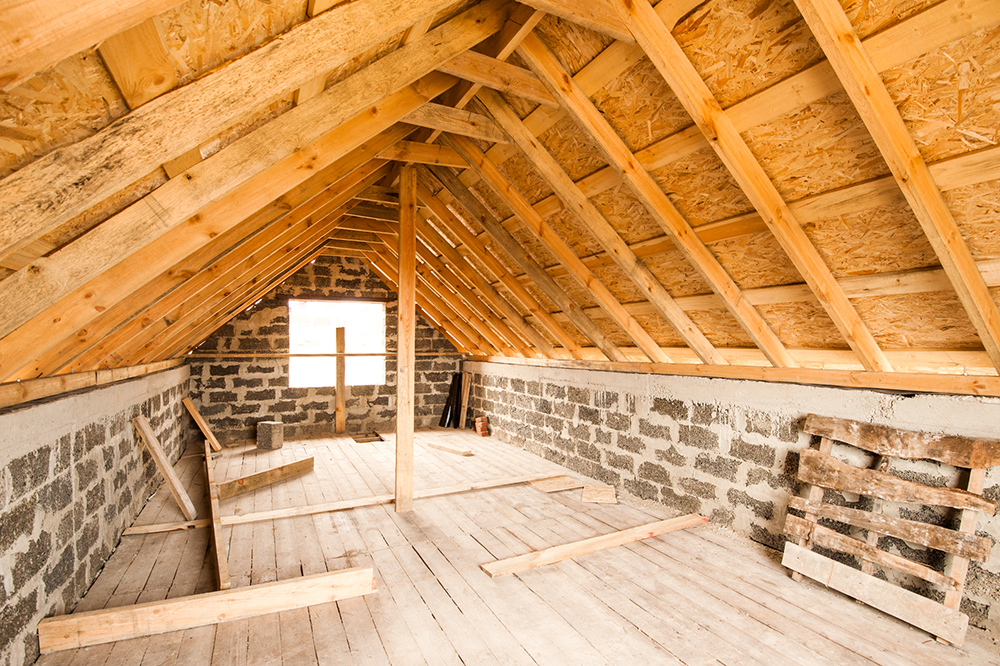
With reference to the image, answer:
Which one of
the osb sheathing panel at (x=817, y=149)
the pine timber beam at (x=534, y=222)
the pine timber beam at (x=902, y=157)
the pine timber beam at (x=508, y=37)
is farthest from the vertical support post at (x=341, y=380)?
the pine timber beam at (x=902, y=157)

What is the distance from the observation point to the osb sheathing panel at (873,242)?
2270mm

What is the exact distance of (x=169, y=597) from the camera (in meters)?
2.70

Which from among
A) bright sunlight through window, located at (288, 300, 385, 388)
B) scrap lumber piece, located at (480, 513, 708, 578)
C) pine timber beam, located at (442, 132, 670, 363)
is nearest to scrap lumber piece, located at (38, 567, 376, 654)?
scrap lumber piece, located at (480, 513, 708, 578)

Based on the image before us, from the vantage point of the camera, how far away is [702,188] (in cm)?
272

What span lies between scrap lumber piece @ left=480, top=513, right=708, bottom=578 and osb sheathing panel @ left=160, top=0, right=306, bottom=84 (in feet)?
9.35

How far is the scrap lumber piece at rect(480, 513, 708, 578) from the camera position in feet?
9.90

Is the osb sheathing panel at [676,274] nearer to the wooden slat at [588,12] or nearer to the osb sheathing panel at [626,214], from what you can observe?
the osb sheathing panel at [626,214]

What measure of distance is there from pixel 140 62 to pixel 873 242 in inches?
120

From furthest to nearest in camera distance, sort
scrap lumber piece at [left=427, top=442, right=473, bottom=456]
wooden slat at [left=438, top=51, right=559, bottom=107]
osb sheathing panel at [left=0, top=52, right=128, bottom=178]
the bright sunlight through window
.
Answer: the bright sunlight through window
scrap lumber piece at [left=427, top=442, right=473, bottom=456]
wooden slat at [left=438, top=51, right=559, bottom=107]
osb sheathing panel at [left=0, top=52, right=128, bottom=178]

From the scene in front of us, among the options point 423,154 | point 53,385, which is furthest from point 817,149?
point 53,385

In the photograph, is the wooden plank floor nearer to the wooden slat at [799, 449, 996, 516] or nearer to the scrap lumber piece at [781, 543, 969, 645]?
the scrap lumber piece at [781, 543, 969, 645]

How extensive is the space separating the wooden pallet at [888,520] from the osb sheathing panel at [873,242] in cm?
99

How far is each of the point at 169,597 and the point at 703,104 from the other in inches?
149

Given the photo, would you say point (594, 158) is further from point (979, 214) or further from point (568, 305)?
point (979, 214)
